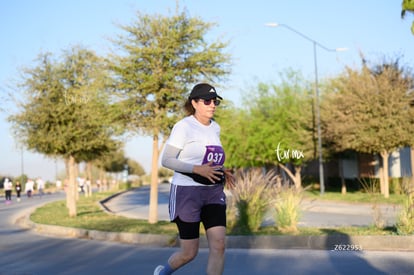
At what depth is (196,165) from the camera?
5.29m

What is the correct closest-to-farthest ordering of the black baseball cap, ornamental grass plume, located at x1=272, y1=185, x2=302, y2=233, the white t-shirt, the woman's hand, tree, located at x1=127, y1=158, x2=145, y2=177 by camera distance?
the woman's hand, the white t-shirt, the black baseball cap, ornamental grass plume, located at x1=272, y1=185, x2=302, y2=233, tree, located at x1=127, y1=158, x2=145, y2=177

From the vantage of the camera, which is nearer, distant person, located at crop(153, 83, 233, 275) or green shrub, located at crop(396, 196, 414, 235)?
distant person, located at crop(153, 83, 233, 275)

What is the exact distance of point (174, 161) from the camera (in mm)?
5367

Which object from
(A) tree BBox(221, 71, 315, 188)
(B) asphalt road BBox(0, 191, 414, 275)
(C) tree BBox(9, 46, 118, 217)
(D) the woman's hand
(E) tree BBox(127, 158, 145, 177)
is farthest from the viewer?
(E) tree BBox(127, 158, 145, 177)

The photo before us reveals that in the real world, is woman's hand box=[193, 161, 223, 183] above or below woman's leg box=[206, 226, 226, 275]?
above

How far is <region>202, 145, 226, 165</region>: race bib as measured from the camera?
5484 millimetres

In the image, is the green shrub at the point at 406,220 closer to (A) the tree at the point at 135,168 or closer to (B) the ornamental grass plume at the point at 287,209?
(B) the ornamental grass plume at the point at 287,209

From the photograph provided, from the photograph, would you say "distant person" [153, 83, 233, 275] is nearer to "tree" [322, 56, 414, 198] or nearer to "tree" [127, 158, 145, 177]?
"tree" [322, 56, 414, 198]

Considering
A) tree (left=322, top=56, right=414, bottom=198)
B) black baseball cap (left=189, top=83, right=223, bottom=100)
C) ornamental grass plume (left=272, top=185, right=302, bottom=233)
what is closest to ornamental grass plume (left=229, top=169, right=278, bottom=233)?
ornamental grass plume (left=272, top=185, right=302, bottom=233)

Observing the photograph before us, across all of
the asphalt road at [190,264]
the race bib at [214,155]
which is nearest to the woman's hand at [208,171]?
the race bib at [214,155]

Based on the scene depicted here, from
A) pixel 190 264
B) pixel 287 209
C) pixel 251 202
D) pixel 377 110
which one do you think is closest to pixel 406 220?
pixel 287 209

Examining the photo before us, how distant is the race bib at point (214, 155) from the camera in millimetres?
5484

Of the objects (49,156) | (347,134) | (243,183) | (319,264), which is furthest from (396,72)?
(319,264)

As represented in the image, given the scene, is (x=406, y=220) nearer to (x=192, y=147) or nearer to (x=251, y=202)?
(x=251, y=202)
